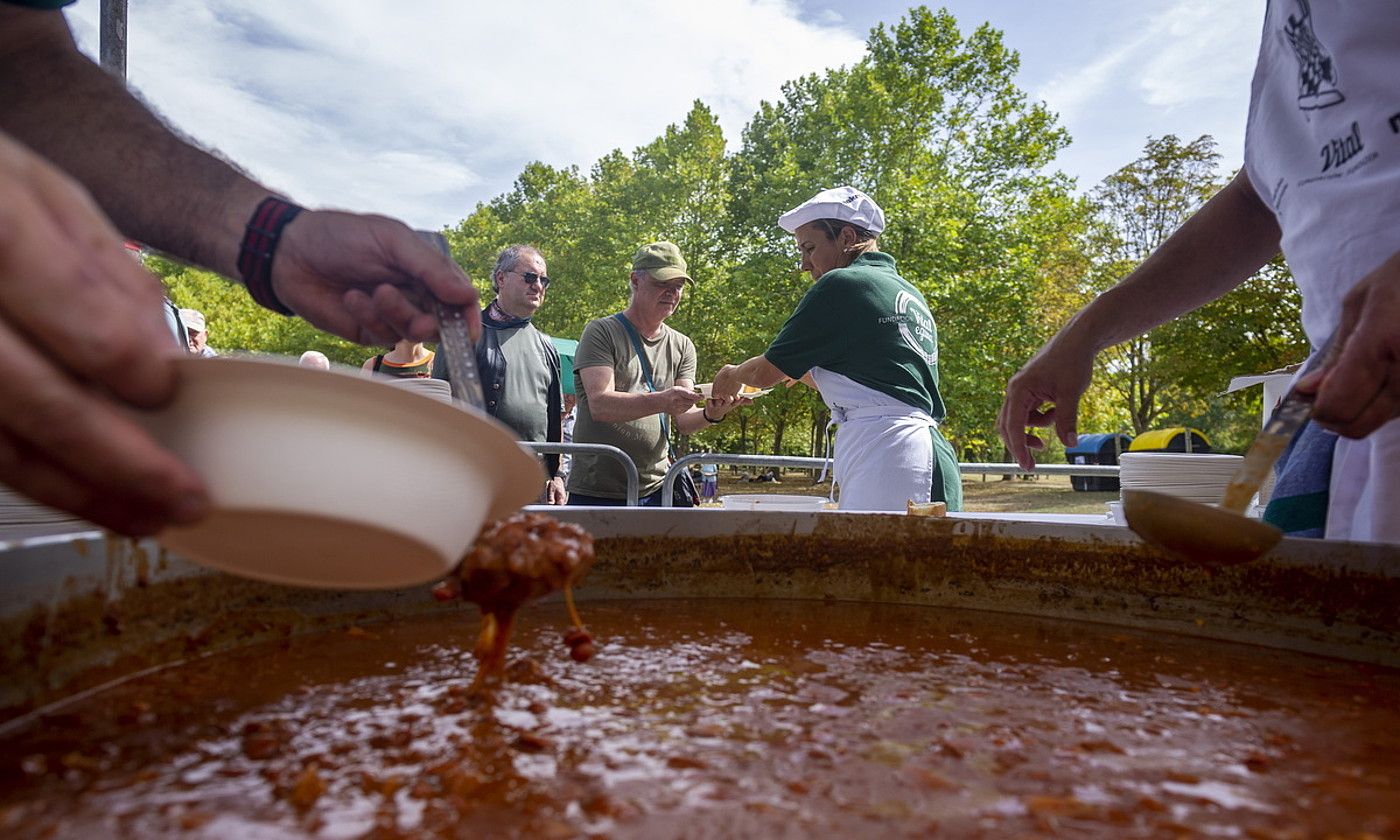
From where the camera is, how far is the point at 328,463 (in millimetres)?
884

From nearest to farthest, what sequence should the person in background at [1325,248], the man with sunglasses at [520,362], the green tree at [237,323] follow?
1. the person in background at [1325,248]
2. the man with sunglasses at [520,362]
3. the green tree at [237,323]

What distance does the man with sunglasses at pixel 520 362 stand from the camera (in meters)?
5.66

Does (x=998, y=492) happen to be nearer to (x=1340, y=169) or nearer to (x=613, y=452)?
(x=613, y=452)

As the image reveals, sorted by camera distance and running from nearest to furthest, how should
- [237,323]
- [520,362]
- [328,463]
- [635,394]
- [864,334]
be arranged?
[328,463], [864,334], [635,394], [520,362], [237,323]

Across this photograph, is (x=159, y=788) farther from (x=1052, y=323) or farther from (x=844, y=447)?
(x=1052, y=323)

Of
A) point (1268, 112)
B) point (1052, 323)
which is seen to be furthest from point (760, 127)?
point (1268, 112)

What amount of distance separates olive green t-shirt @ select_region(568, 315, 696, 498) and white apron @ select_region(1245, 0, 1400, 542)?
3643mm

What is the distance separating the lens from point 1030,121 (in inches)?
754

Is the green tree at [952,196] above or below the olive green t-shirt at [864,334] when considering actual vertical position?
above

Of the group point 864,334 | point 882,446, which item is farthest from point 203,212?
point 882,446

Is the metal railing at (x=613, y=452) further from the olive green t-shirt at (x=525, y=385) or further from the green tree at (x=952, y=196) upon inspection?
the green tree at (x=952, y=196)

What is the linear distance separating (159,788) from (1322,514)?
6.95 feet

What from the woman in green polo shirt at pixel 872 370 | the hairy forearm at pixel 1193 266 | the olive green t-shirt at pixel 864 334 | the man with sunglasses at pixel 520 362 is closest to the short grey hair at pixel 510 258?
the man with sunglasses at pixel 520 362

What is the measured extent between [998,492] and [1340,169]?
2192 cm
